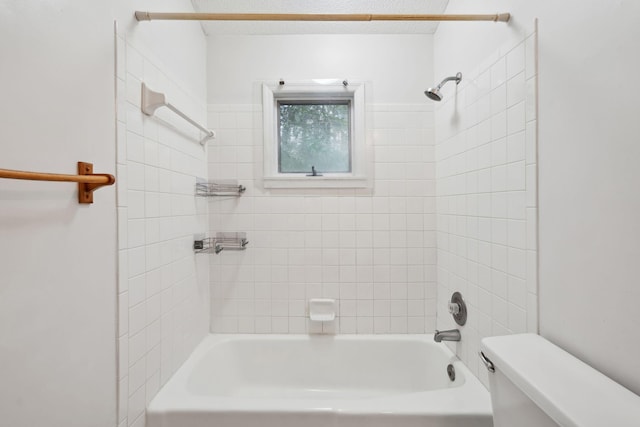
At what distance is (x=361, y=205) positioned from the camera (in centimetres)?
179

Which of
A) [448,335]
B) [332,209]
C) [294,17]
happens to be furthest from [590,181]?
[332,209]

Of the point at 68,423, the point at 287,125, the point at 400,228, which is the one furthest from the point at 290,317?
the point at 287,125

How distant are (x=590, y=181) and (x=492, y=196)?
42 cm

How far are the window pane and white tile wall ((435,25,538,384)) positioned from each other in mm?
628

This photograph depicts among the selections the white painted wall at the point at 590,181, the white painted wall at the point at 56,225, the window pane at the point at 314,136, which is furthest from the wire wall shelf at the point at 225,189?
the white painted wall at the point at 590,181

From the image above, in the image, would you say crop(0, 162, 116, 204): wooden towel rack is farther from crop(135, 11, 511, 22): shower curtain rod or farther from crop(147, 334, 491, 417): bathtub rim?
crop(147, 334, 491, 417): bathtub rim

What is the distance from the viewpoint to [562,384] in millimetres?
670

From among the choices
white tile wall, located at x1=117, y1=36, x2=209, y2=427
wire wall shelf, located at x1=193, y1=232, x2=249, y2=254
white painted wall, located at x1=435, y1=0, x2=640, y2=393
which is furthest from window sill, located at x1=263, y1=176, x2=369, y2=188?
white painted wall, located at x1=435, y1=0, x2=640, y2=393

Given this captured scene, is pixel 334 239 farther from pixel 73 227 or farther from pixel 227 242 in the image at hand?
pixel 73 227

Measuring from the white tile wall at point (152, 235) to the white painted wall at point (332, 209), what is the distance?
270mm

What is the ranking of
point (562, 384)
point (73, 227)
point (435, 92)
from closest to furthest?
point (562, 384)
point (73, 227)
point (435, 92)

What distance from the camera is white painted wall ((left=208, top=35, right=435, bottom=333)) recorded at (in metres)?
1.79

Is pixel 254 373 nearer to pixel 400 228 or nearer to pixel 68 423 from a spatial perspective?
pixel 68 423

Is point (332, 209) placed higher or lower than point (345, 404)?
higher
